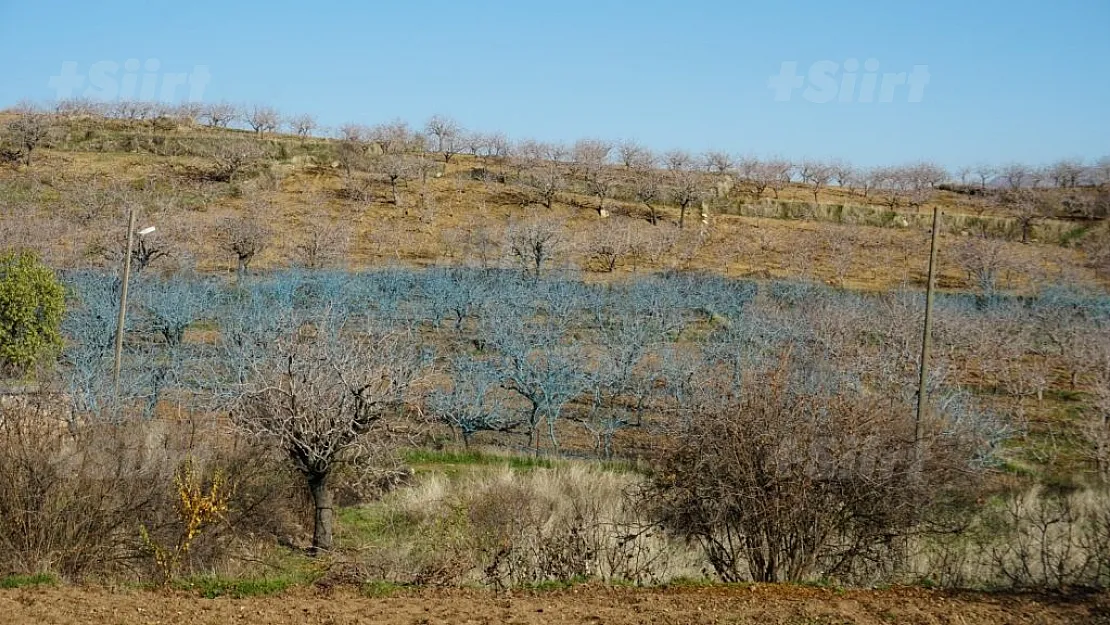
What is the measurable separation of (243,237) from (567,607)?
3499cm

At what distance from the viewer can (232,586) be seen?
8344 mm

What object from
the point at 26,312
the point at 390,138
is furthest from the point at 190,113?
the point at 26,312

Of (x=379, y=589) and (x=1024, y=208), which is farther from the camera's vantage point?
(x=1024, y=208)

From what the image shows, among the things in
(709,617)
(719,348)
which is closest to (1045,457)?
(719,348)

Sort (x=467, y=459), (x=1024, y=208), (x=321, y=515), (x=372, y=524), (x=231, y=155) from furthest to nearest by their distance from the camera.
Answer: (x=1024, y=208), (x=231, y=155), (x=467, y=459), (x=372, y=524), (x=321, y=515)

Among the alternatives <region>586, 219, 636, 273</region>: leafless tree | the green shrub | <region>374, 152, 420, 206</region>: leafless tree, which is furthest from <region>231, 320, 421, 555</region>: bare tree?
<region>374, 152, 420, 206</region>: leafless tree

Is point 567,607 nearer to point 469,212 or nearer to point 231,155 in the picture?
point 469,212

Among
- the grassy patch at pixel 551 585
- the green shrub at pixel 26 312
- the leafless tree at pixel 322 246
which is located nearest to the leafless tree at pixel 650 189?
the leafless tree at pixel 322 246

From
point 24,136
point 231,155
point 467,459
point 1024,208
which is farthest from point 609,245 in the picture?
point 24,136

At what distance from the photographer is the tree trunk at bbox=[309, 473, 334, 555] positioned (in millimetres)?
11859

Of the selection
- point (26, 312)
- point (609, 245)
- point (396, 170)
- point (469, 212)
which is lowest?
point (26, 312)

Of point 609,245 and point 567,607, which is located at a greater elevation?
point 609,245

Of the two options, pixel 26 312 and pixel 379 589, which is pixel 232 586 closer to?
pixel 379 589

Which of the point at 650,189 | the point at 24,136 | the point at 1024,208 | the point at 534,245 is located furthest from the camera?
the point at 1024,208
